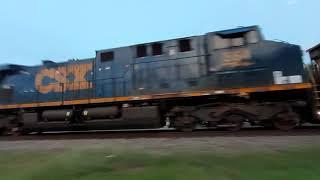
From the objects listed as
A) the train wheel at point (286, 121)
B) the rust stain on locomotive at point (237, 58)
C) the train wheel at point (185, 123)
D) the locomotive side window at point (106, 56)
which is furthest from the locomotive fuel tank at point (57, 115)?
the train wheel at point (286, 121)

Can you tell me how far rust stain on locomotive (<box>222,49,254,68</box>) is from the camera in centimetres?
1291

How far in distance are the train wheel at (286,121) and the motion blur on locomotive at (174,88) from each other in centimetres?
3

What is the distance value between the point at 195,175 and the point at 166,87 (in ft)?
30.3

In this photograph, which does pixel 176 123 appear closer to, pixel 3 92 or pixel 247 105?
pixel 247 105

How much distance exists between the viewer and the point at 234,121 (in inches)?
509

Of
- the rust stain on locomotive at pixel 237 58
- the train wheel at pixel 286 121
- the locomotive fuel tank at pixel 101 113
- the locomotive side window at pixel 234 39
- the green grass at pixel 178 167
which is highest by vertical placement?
the locomotive side window at pixel 234 39

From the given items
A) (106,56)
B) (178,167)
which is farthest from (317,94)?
(178,167)

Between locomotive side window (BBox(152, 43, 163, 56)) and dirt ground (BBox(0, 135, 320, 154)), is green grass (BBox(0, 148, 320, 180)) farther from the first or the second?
locomotive side window (BBox(152, 43, 163, 56))

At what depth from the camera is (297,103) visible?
1233cm

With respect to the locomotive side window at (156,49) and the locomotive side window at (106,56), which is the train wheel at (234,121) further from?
the locomotive side window at (106,56)

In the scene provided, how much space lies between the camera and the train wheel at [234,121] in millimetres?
12883

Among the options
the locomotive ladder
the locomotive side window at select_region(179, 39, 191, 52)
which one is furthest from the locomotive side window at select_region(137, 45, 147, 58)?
the locomotive ladder

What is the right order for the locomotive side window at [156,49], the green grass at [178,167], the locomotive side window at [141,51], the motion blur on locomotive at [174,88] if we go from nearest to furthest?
the green grass at [178,167]
the motion blur on locomotive at [174,88]
the locomotive side window at [156,49]
the locomotive side window at [141,51]

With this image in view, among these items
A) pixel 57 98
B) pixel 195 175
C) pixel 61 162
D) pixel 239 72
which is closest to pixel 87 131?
pixel 57 98
